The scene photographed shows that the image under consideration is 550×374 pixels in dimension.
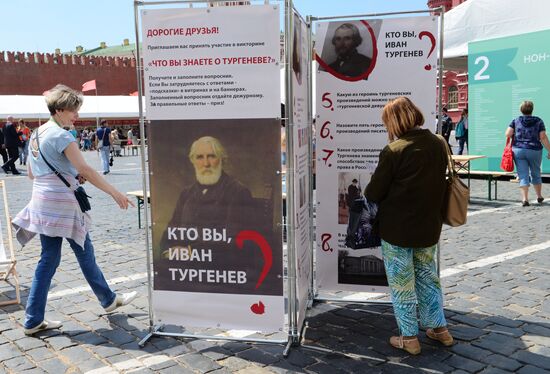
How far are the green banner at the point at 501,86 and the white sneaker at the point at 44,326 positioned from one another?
11106 mm

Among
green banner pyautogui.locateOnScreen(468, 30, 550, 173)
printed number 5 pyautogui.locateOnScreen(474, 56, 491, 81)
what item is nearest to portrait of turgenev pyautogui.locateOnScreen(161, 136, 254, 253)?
green banner pyautogui.locateOnScreen(468, 30, 550, 173)

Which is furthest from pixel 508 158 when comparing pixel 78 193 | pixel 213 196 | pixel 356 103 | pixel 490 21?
pixel 78 193

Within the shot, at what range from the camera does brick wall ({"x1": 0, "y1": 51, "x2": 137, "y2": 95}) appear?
58688 mm

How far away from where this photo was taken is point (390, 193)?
11.6 ft

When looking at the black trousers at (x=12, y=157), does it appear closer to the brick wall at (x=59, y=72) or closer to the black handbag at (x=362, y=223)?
the black handbag at (x=362, y=223)

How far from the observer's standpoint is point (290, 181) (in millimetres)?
3701

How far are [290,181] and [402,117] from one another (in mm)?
800

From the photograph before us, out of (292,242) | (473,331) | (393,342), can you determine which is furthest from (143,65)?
(473,331)

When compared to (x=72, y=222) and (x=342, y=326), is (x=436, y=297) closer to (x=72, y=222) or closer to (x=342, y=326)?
(x=342, y=326)

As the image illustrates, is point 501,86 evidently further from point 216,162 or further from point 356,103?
point 216,162

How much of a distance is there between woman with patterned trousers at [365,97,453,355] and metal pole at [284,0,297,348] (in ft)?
1.62

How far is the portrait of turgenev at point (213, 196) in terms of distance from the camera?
371 cm

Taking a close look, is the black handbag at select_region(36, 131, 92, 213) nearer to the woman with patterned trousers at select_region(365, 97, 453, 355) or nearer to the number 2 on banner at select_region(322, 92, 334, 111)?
the number 2 on banner at select_region(322, 92, 334, 111)

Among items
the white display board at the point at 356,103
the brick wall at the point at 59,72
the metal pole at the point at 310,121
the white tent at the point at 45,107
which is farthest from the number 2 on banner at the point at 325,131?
the brick wall at the point at 59,72
